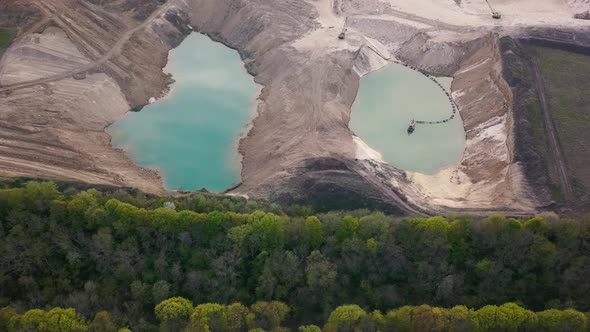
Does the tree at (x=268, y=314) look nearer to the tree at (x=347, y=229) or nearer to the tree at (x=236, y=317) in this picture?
the tree at (x=236, y=317)

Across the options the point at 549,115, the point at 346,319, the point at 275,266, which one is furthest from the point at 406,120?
the point at 346,319

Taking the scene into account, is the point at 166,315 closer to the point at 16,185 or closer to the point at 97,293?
the point at 97,293

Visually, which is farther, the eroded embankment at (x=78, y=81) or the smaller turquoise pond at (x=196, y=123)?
the smaller turquoise pond at (x=196, y=123)

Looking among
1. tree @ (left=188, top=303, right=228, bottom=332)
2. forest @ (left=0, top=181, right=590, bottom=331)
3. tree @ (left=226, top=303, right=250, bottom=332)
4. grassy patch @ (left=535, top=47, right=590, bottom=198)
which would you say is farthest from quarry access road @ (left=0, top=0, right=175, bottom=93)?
grassy patch @ (left=535, top=47, right=590, bottom=198)

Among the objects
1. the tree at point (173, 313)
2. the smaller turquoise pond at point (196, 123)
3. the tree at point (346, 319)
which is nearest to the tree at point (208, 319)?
the tree at point (173, 313)

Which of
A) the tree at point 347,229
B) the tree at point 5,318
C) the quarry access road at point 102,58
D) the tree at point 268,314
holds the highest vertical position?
the quarry access road at point 102,58

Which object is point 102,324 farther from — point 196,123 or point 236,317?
point 196,123

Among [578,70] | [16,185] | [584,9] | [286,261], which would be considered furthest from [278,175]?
[584,9]
